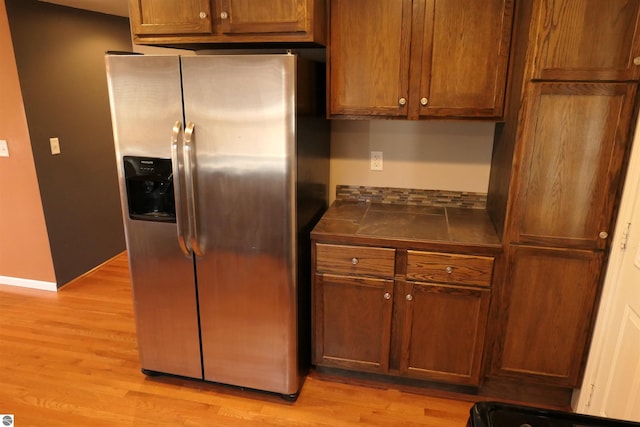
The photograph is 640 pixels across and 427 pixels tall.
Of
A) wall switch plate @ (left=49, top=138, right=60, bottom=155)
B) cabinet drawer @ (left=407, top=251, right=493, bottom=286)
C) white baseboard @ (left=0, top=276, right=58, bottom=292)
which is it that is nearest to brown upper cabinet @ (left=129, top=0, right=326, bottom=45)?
cabinet drawer @ (left=407, top=251, right=493, bottom=286)

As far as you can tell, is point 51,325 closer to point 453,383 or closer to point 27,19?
point 27,19

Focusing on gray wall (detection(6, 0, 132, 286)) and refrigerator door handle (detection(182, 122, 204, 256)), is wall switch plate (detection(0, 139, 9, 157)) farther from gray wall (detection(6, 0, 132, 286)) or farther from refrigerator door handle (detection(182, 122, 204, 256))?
refrigerator door handle (detection(182, 122, 204, 256))

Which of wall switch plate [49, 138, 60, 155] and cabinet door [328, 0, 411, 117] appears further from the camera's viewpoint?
wall switch plate [49, 138, 60, 155]

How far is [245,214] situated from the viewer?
6.55 ft

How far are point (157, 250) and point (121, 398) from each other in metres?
0.83

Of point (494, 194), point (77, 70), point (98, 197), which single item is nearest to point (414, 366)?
point (494, 194)

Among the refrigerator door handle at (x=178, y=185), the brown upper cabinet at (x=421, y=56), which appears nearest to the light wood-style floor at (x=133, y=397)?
the refrigerator door handle at (x=178, y=185)

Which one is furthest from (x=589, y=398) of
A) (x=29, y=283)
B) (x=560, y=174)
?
(x=29, y=283)

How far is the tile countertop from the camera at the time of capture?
6.79 ft

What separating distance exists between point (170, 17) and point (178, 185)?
816mm

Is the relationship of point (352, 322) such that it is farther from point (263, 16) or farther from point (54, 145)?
point (54, 145)

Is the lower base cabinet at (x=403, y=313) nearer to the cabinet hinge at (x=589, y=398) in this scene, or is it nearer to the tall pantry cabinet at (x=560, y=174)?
the tall pantry cabinet at (x=560, y=174)

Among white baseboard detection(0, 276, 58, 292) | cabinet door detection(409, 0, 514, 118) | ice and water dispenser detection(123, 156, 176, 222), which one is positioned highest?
cabinet door detection(409, 0, 514, 118)

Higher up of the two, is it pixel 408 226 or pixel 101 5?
pixel 101 5
